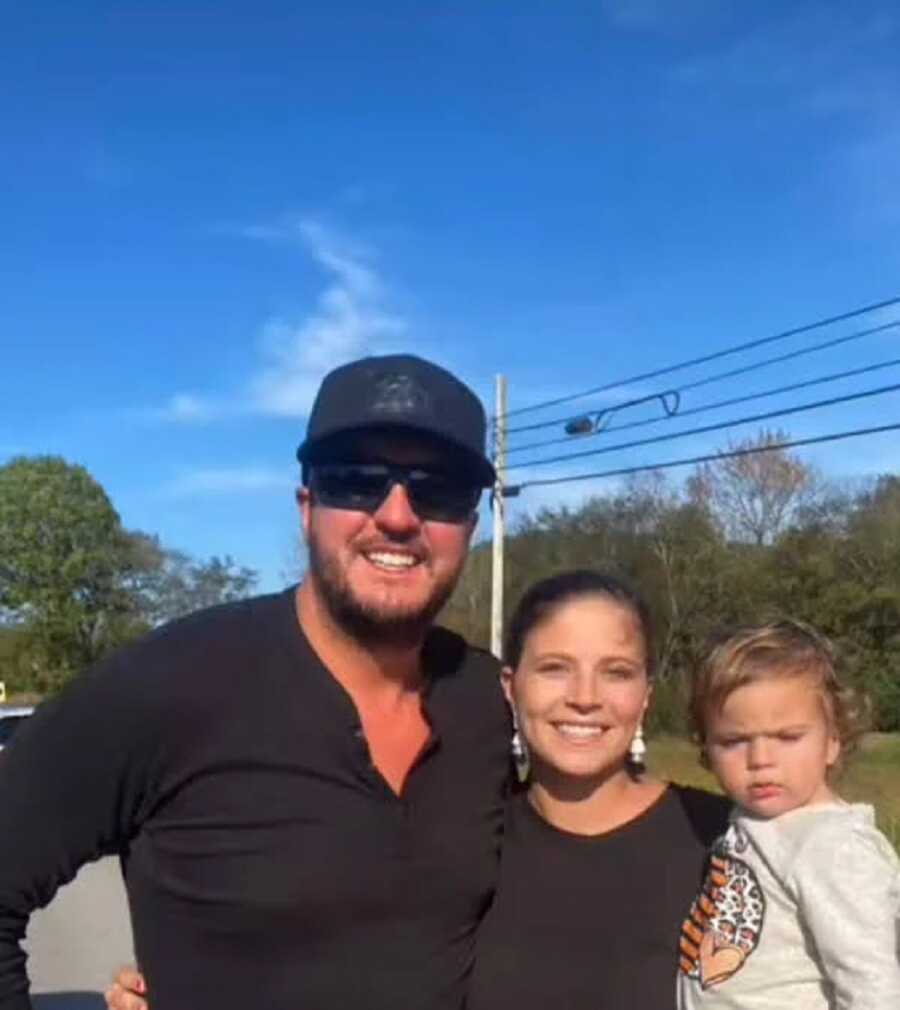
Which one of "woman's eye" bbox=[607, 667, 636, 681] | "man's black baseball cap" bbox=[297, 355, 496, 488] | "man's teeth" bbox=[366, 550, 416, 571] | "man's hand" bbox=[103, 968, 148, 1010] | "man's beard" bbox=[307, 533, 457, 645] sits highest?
"man's black baseball cap" bbox=[297, 355, 496, 488]

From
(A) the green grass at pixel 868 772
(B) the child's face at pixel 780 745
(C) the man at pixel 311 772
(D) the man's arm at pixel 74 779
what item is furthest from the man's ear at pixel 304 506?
(A) the green grass at pixel 868 772

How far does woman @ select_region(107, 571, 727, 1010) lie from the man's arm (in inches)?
15.2

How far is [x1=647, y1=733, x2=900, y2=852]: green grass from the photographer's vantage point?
17141mm

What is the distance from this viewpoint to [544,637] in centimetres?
309

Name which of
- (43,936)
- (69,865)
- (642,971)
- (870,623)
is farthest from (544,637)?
(870,623)

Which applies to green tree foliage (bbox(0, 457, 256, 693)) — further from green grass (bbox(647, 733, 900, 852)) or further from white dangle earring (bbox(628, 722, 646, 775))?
white dangle earring (bbox(628, 722, 646, 775))

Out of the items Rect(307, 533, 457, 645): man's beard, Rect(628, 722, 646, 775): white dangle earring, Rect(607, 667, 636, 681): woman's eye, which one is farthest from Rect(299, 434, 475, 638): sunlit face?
Rect(628, 722, 646, 775): white dangle earring

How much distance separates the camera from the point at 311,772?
275 cm

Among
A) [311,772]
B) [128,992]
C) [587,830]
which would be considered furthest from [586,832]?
[128,992]

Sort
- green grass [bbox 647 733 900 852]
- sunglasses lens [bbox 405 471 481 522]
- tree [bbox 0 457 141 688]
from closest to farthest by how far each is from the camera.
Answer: sunglasses lens [bbox 405 471 481 522] → green grass [bbox 647 733 900 852] → tree [bbox 0 457 141 688]

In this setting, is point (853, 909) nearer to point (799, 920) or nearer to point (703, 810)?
point (799, 920)

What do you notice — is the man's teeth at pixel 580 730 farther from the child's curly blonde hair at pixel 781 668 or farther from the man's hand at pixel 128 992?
the man's hand at pixel 128 992

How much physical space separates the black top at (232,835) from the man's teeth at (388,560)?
244 mm

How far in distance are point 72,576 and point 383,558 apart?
227 ft
